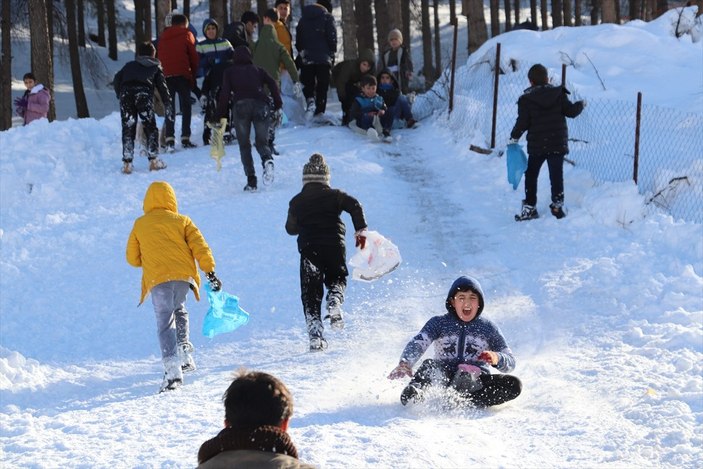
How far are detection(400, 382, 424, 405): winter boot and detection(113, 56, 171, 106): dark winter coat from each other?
26.7 feet

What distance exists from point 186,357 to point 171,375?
421mm

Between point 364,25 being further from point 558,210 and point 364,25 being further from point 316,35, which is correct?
point 558,210

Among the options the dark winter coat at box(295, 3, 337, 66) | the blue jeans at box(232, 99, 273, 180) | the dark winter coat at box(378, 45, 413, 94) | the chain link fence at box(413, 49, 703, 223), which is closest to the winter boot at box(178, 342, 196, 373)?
the blue jeans at box(232, 99, 273, 180)

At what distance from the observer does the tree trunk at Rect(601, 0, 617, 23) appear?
73.3 feet

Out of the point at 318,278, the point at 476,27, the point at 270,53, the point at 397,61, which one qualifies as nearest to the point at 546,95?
the point at 318,278

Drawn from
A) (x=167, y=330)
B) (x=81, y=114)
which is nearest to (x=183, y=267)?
(x=167, y=330)

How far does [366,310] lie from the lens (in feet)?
32.0

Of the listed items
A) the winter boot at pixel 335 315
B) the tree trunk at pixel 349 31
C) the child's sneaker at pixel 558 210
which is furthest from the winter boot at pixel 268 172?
the tree trunk at pixel 349 31

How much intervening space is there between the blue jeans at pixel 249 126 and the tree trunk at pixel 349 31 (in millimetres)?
7546

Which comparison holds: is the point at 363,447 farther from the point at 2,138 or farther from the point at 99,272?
the point at 2,138

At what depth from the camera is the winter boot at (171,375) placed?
25.5 feet

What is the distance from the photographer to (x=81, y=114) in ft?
91.2

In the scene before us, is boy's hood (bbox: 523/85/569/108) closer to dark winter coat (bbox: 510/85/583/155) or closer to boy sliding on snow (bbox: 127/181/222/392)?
dark winter coat (bbox: 510/85/583/155)

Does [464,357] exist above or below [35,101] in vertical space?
below
